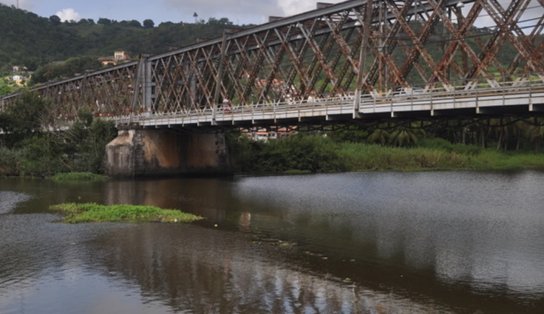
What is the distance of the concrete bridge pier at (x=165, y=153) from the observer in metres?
72.6

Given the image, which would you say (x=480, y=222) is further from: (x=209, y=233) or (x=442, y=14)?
(x=209, y=233)

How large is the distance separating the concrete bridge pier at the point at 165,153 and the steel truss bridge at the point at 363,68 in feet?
8.87

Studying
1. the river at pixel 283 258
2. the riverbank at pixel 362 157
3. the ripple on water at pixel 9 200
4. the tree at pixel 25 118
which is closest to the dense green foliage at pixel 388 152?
the riverbank at pixel 362 157

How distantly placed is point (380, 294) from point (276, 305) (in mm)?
3822

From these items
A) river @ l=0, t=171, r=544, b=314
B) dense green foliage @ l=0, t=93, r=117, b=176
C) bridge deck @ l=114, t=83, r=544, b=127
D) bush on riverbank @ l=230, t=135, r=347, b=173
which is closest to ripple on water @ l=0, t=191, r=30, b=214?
river @ l=0, t=171, r=544, b=314

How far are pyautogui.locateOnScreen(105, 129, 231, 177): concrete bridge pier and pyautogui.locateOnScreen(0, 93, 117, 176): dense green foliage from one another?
2.84 meters

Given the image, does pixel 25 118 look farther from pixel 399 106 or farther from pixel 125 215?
pixel 399 106

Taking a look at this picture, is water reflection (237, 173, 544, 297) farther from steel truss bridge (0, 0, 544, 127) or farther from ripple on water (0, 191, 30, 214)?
ripple on water (0, 191, 30, 214)

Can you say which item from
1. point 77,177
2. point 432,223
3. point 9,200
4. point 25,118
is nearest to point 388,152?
point 77,177

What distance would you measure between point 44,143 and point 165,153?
48.6ft

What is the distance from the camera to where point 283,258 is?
26641 millimetres

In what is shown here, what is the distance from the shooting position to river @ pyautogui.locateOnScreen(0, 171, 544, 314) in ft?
67.3

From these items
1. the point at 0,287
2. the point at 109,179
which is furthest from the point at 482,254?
the point at 109,179

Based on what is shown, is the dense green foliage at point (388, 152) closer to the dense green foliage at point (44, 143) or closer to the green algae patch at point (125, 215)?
the dense green foliage at point (44, 143)
